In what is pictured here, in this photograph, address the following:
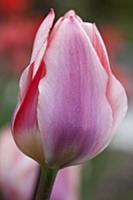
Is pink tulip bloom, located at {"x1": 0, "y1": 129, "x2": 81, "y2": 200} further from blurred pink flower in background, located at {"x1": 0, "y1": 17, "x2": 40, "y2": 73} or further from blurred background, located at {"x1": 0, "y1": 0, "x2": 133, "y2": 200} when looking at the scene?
blurred pink flower in background, located at {"x1": 0, "y1": 17, "x2": 40, "y2": 73}

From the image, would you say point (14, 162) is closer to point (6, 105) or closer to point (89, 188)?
point (89, 188)

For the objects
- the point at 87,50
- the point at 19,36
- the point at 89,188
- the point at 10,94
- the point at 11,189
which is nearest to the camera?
the point at 87,50

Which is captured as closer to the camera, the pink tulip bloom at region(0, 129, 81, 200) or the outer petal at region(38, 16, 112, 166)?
the outer petal at region(38, 16, 112, 166)

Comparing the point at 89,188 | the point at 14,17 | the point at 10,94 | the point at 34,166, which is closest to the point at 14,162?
the point at 34,166

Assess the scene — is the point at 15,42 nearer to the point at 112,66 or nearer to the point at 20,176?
the point at 112,66

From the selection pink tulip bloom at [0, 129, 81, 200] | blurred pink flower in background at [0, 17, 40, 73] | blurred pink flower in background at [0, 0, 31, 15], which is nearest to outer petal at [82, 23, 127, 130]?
pink tulip bloom at [0, 129, 81, 200]

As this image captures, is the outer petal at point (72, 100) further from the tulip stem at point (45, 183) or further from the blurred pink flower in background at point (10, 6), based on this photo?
the blurred pink flower in background at point (10, 6)
